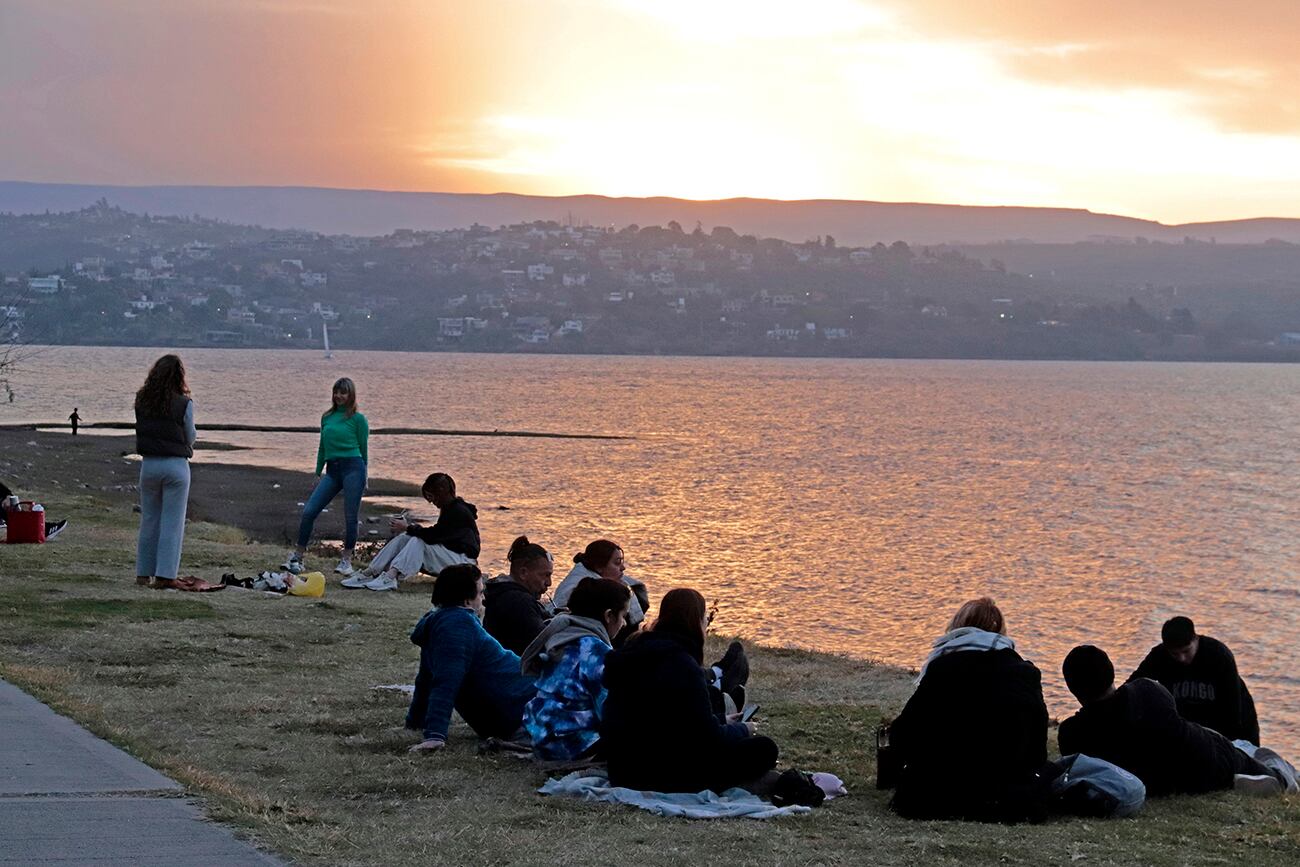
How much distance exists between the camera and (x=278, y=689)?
1027 cm

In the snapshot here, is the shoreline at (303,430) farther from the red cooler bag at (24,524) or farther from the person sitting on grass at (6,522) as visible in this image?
the red cooler bag at (24,524)

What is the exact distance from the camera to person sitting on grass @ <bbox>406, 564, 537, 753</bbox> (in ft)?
28.0

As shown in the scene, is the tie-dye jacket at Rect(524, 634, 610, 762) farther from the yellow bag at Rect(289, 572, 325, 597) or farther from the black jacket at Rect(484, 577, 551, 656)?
the yellow bag at Rect(289, 572, 325, 597)

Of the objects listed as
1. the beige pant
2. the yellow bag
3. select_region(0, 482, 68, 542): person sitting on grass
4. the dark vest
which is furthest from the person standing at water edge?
select_region(0, 482, 68, 542): person sitting on grass

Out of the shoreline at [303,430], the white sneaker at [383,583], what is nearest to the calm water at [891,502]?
the shoreline at [303,430]

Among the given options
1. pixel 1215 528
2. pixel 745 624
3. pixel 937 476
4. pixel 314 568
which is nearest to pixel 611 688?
pixel 314 568

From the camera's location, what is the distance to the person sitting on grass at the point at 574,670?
8000 mm

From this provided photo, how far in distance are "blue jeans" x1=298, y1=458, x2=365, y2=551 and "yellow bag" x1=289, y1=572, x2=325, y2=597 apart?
1314 mm

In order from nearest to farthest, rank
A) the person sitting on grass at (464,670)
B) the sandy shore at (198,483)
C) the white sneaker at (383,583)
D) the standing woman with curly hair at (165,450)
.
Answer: the person sitting on grass at (464,670) < the standing woman with curly hair at (165,450) < the white sneaker at (383,583) < the sandy shore at (198,483)

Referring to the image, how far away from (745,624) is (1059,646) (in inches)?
198

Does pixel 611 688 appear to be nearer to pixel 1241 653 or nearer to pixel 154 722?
pixel 154 722

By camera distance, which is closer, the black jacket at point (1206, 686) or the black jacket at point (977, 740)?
the black jacket at point (977, 740)

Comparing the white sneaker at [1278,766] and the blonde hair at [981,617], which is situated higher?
the blonde hair at [981,617]

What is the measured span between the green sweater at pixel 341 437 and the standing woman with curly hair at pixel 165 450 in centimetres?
242
